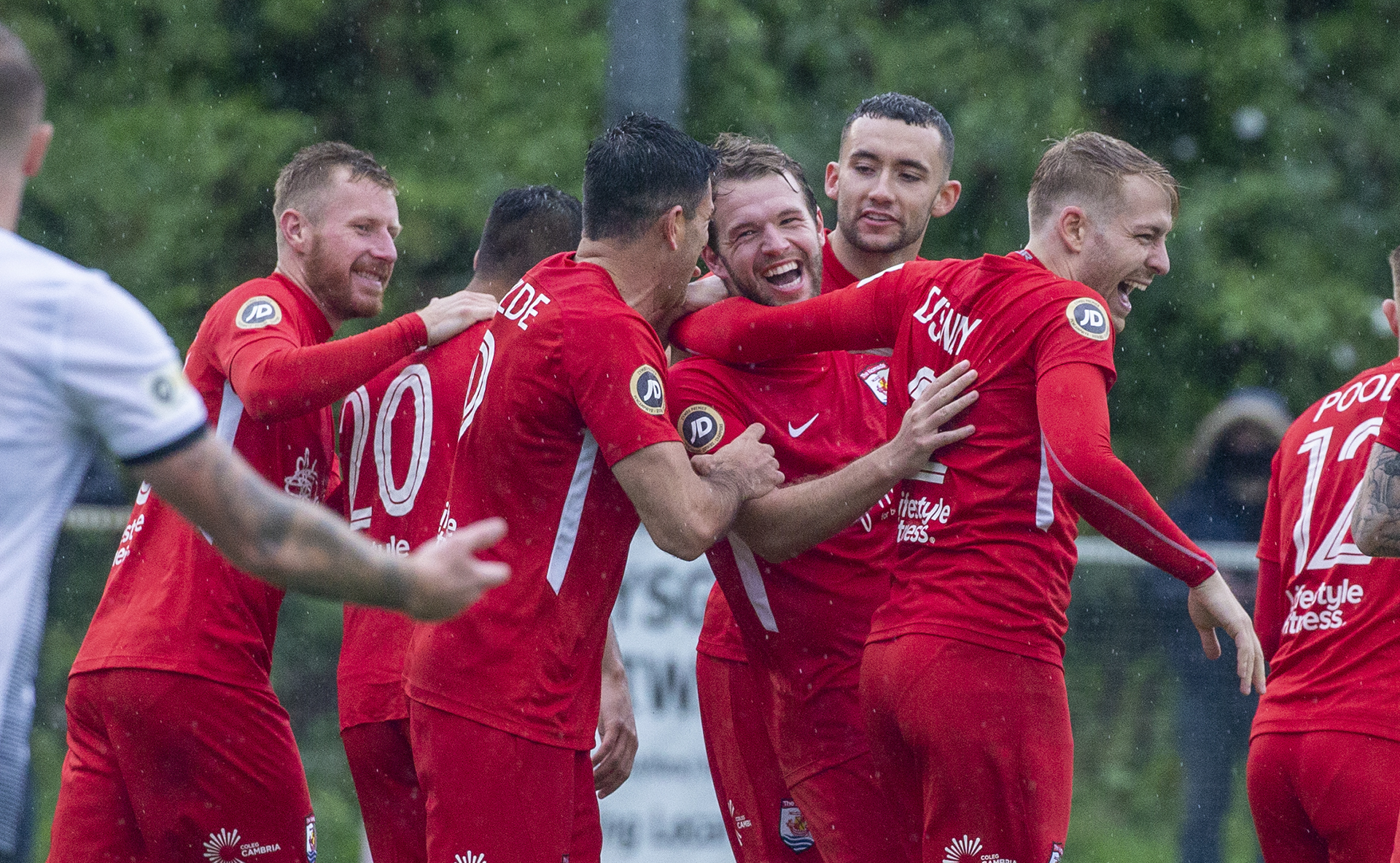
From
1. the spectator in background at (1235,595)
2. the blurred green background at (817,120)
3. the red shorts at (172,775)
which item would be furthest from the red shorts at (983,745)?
the blurred green background at (817,120)

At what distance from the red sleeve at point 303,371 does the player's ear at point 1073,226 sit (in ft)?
6.41

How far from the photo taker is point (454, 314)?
4668mm

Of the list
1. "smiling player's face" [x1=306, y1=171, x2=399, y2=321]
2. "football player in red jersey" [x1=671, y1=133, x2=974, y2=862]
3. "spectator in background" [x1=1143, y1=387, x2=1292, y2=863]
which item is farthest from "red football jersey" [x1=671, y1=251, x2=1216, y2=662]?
"spectator in background" [x1=1143, y1=387, x2=1292, y2=863]

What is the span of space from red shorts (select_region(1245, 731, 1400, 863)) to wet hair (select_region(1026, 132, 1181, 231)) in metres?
1.64

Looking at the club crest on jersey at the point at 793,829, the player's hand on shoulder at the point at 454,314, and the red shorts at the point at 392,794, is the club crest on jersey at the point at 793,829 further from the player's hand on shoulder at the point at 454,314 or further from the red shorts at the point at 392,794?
the player's hand on shoulder at the point at 454,314

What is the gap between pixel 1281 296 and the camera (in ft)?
40.0

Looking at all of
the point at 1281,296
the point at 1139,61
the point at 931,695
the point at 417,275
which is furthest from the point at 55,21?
the point at 931,695

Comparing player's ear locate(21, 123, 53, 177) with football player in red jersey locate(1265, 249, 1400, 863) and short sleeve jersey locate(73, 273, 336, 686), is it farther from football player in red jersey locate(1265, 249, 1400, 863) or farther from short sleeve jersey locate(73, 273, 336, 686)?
football player in red jersey locate(1265, 249, 1400, 863)

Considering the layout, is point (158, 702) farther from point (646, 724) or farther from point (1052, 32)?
point (1052, 32)

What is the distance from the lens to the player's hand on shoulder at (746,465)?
13.3 feet

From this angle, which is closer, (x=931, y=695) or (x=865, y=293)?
(x=931, y=695)

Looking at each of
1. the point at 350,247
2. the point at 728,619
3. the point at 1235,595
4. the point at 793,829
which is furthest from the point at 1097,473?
the point at 1235,595

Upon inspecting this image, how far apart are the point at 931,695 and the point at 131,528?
101 inches

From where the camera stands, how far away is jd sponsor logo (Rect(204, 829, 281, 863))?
4535 mm
